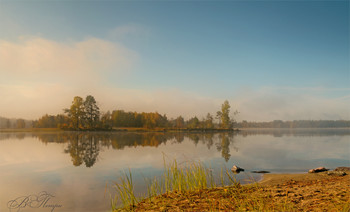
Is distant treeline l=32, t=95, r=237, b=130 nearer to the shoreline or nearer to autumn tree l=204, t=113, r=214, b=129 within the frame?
autumn tree l=204, t=113, r=214, b=129

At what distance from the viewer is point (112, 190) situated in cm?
1098

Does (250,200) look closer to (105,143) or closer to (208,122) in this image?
(105,143)

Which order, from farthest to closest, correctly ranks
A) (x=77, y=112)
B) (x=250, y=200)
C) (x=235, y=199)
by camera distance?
1. (x=77, y=112)
2. (x=235, y=199)
3. (x=250, y=200)

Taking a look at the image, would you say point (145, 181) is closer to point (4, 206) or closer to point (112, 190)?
point (112, 190)

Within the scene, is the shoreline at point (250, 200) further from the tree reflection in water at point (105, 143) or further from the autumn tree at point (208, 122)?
the autumn tree at point (208, 122)

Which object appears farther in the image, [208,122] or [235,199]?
[208,122]

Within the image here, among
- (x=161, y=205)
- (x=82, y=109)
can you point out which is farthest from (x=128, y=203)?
(x=82, y=109)

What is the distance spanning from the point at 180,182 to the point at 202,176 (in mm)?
882

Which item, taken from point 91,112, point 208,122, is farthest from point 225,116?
point 91,112

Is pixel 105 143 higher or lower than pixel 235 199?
lower

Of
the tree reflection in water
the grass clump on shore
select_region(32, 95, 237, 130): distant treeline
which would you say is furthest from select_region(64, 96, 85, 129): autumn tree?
the grass clump on shore

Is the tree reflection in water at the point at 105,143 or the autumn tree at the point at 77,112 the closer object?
the tree reflection in water at the point at 105,143

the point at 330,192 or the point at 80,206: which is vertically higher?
the point at 330,192

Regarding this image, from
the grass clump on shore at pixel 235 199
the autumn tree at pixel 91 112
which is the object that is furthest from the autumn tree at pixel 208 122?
the grass clump on shore at pixel 235 199
